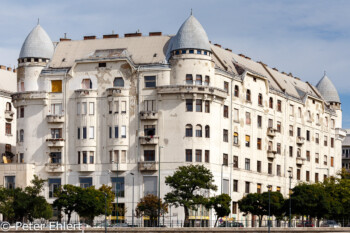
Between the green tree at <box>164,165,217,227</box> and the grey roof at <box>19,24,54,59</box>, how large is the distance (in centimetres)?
3682

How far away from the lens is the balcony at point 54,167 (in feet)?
503

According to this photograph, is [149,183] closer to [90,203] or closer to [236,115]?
[90,203]

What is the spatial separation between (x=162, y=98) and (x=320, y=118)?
5205 centimetres

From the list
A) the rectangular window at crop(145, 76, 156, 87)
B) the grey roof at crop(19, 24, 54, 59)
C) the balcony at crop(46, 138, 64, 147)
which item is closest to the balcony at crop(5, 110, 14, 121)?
the grey roof at crop(19, 24, 54, 59)

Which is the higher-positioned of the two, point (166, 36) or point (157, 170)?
point (166, 36)

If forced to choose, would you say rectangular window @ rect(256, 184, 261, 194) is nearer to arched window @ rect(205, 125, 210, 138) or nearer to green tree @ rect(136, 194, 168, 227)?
arched window @ rect(205, 125, 210, 138)

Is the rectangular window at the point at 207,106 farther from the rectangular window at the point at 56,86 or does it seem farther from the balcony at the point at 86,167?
the rectangular window at the point at 56,86

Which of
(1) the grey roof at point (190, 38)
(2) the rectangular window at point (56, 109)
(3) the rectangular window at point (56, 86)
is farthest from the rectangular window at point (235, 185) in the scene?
(3) the rectangular window at point (56, 86)

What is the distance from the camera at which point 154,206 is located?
140125 millimetres

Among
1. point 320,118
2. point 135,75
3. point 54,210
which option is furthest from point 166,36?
point 320,118

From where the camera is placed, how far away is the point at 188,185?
134 metres

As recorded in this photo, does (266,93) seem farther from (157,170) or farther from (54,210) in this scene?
(54,210)

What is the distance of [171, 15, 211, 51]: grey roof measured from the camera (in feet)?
495

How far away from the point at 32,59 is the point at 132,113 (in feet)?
64.8
